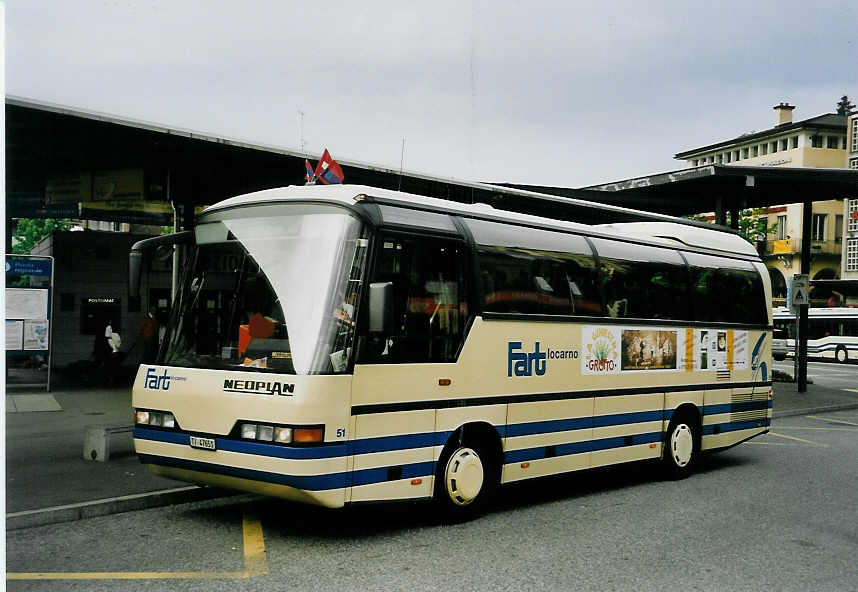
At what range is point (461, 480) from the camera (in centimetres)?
858

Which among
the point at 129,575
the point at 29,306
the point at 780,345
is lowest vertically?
the point at 129,575

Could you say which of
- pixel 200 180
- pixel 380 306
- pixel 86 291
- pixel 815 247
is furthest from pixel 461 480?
pixel 815 247

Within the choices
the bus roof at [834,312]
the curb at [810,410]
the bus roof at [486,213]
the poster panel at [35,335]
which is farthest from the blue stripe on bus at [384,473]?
the bus roof at [834,312]

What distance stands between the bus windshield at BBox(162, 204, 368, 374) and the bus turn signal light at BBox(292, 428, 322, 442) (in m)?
0.45

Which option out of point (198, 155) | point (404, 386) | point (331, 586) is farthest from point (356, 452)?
point (198, 155)

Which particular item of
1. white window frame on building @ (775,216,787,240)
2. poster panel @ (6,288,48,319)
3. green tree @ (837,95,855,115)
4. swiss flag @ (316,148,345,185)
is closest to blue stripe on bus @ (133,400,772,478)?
swiss flag @ (316,148,345,185)

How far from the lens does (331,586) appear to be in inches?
251

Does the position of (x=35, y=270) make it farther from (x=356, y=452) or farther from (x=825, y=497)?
(x=825, y=497)

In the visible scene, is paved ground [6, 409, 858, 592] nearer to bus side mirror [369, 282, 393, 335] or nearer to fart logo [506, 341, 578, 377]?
fart logo [506, 341, 578, 377]

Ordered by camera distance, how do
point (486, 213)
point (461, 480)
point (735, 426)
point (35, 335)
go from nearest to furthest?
point (461, 480), point (486, 213), point (735, 426), point (35, 335)

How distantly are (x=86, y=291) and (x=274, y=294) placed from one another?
61.8 ft

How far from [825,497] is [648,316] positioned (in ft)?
9.19

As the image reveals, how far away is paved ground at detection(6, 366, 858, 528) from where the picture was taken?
8.62 m

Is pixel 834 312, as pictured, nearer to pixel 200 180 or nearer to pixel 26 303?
pixel 200 180
